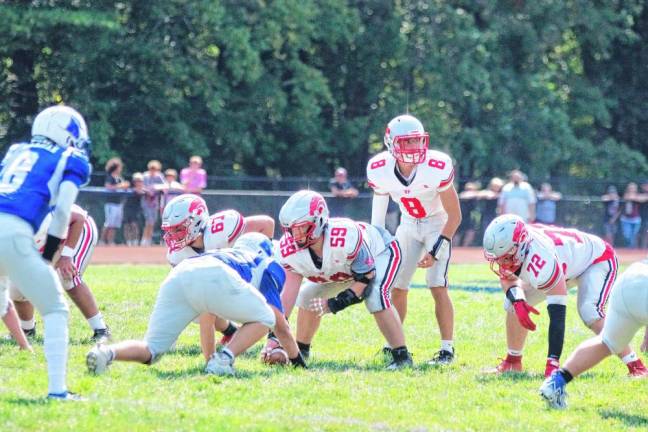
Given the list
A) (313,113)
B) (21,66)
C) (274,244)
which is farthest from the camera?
(313,113)

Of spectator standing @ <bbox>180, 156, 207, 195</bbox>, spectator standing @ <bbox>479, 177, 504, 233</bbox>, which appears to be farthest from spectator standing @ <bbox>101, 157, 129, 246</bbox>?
spectator standing @ <bbox>479, 177, 504, 233</bbox>

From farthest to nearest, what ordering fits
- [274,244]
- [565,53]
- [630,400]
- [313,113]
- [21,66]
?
[565,53]
[313,113]
[21,66]
[274,244]
[630,400]

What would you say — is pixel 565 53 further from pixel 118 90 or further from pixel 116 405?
pixel 116 405

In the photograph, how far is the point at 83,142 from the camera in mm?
7332

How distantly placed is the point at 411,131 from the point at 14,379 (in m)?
3.60

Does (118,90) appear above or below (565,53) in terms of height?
below

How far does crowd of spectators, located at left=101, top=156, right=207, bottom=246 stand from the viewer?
21.9 meters

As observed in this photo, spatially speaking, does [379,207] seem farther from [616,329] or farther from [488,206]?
[488,206]

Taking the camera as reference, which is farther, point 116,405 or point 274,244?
point 274,244

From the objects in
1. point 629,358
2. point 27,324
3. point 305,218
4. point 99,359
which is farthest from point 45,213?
point 629,358

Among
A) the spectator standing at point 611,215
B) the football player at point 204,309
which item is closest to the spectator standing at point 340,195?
the spectator standing at point 611,215

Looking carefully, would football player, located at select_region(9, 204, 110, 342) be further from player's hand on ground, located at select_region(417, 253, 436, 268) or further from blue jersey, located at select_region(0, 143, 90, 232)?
player's hand on ground, located at select_region(417, 253, 436, 268)

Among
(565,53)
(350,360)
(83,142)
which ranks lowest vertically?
(350,360)

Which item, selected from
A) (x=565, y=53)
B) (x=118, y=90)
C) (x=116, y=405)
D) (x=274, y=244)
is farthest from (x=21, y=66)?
(x=116, y=405)
